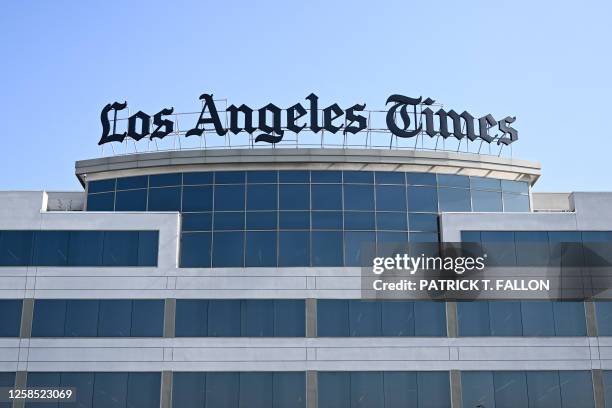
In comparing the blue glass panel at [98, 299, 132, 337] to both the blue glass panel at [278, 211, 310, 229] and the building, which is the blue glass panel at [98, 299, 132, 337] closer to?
the building

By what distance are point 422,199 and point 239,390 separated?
1812 cm

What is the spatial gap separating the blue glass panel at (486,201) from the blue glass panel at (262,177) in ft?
47.3

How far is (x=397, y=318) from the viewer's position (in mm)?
51906

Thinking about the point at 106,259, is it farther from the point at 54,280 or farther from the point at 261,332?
the point at 261,332

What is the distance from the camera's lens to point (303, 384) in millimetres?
50375

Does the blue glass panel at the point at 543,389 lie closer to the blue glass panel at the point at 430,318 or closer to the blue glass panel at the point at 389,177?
the blue glass panel at the point at 430,318

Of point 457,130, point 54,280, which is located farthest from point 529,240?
point 54,280

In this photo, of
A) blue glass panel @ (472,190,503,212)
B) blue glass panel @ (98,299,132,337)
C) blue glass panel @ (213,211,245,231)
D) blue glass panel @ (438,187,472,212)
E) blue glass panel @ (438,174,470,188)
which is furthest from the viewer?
blue glass panel @ (472,190,503,212)

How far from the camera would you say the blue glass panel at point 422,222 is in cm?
5381

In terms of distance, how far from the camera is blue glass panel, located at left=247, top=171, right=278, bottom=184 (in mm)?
54562

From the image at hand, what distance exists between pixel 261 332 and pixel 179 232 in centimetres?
897

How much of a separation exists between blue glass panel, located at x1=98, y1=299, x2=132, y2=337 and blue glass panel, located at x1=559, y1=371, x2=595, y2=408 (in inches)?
1134

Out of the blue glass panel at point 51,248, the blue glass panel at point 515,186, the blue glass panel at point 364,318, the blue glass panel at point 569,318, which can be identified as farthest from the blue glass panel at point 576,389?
the blue glass panel at point 51,248

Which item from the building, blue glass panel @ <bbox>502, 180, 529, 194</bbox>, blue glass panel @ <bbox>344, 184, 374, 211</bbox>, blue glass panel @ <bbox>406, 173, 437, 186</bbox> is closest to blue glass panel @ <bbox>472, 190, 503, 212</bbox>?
the building
